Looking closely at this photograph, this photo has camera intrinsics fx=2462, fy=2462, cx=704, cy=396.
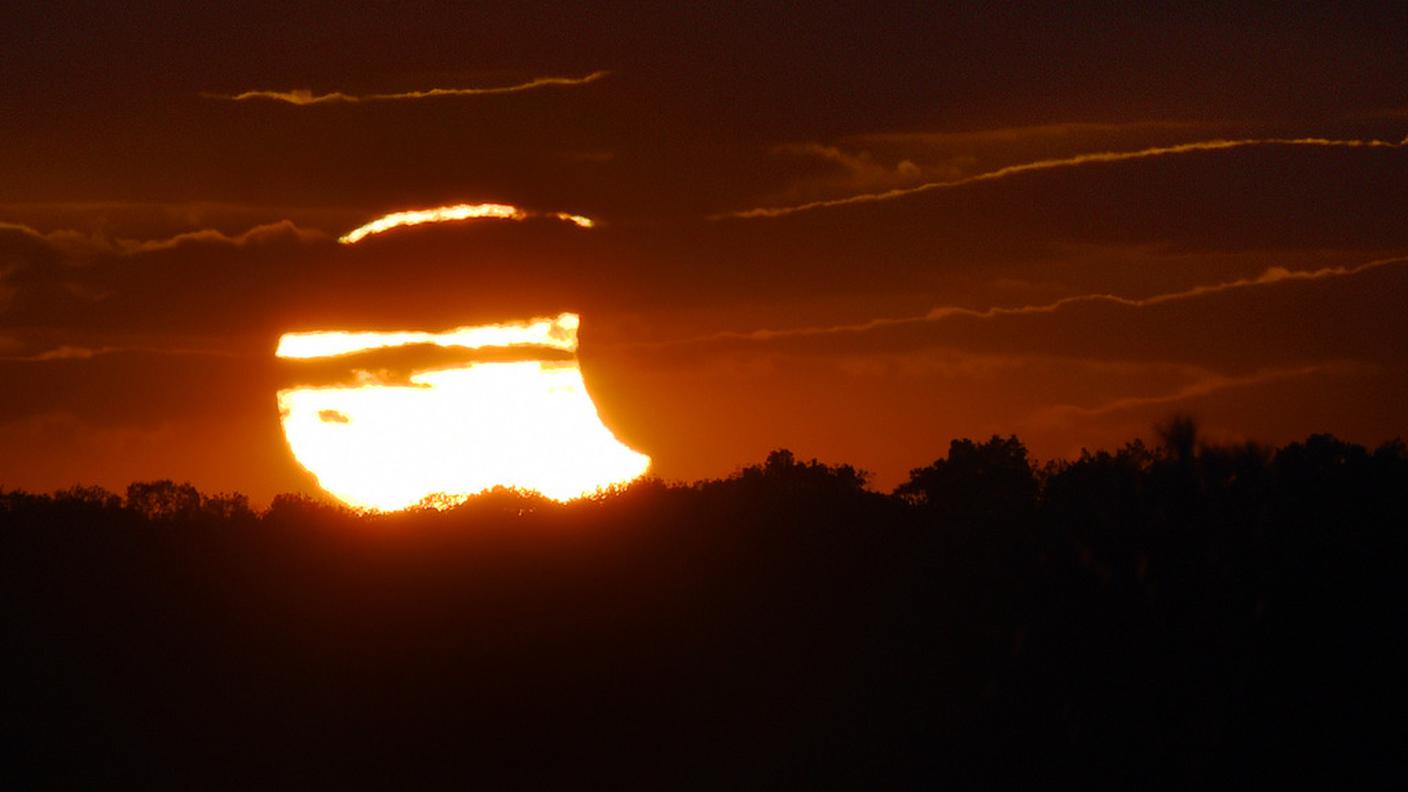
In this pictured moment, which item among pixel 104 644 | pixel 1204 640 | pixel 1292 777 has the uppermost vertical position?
pixel 104 644

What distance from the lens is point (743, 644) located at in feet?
157

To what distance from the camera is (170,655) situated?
4838 cm

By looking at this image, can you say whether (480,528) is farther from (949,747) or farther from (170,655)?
(949,747)

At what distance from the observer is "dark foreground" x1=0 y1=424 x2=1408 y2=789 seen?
42.8 metres

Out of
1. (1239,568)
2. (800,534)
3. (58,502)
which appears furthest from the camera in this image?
(58,502)

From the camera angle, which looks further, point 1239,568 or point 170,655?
point 170,655

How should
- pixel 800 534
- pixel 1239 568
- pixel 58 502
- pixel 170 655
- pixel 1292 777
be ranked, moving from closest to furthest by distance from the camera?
pixel 1292 777
pixel 1239 568
pixel 170 655
pixel 800 534
pixel 58 502

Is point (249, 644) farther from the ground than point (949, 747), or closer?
farther from the ground

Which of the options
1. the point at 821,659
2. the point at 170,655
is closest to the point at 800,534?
the point at 821,659

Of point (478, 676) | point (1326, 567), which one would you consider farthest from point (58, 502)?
point (1326, 567)

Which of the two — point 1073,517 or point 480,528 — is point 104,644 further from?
point 1073,517

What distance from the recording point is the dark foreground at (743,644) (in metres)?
42.8

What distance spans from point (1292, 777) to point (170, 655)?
852 inches

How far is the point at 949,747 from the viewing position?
142 ft
